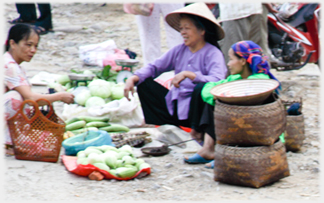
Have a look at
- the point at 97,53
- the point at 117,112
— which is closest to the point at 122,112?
the point at 117,112

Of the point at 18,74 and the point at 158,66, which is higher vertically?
the point at 18,74

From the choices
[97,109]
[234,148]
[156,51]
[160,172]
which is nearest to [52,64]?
[156,51]

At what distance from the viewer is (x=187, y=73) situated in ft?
12.2

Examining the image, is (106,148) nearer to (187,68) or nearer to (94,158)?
(94,158)

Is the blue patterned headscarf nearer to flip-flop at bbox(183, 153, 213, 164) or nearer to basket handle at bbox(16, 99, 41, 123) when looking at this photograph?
flip-flop at bbox(183, 153, 213, 164)

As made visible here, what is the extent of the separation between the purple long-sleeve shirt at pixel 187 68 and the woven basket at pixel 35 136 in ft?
3.14

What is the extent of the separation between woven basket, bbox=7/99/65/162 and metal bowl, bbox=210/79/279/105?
136 cm

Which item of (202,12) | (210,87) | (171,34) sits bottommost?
(171,34)

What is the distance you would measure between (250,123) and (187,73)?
2.89 ft

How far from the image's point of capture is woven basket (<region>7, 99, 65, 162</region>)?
11.8 ft

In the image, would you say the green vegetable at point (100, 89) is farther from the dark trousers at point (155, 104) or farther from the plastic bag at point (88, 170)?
the plastic bag at point (88, 170)

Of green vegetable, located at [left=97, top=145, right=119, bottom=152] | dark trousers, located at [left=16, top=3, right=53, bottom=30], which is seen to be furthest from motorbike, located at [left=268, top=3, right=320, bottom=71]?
dark trousers, located at [left=16, top=3, right=53, bottom=30]

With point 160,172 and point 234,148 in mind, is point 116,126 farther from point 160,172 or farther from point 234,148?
point 234,148

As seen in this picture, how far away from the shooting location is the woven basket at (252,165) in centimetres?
306
